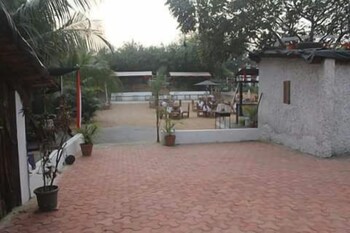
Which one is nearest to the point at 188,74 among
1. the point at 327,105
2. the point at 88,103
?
the point at 88,103

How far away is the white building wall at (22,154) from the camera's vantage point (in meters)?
6.18

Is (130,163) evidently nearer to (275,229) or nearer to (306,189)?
(306,189)

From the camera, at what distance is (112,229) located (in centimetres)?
502

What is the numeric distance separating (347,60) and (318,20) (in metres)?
6.63

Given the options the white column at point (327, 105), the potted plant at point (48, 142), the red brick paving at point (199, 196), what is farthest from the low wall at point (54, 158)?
the white column at point (327, 105)

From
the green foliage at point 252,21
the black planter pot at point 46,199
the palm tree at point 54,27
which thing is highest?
the green foliage at point 252,21

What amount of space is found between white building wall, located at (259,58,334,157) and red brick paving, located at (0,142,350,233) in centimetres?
75

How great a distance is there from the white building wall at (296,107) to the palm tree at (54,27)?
5.69 m

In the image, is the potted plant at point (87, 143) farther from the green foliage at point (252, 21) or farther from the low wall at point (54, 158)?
the green foliage at point (252, 21)

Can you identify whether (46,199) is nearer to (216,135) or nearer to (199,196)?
(199,196)

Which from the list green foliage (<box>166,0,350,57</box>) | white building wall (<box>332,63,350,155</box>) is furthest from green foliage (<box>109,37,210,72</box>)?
white building wall (<box>332,63,350,155</box>)

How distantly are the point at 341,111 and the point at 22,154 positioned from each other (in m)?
8.03

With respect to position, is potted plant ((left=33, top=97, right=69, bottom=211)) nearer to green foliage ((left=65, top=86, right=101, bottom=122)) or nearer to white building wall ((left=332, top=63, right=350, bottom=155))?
white building wall ((left=332, top=63, right=350, bottom=155))

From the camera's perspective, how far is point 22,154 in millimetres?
6316
